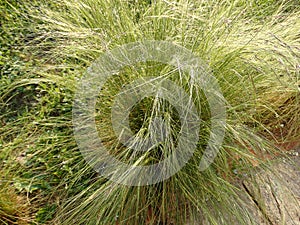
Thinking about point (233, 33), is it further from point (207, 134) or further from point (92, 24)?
point (92, 24)

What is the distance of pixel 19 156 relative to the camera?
5.11 ft

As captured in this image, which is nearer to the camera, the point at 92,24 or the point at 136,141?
the point at 136,141

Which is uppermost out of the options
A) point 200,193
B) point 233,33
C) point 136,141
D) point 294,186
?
point 233,33

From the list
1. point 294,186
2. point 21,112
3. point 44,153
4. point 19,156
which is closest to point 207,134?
point 294,186

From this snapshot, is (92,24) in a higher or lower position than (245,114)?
higher

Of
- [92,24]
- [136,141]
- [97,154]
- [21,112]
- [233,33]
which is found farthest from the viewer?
[21,112]

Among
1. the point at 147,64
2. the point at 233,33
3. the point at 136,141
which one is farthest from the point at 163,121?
the point at 233,33

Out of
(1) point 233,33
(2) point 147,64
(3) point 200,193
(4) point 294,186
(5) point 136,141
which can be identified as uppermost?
(1) point 233,33

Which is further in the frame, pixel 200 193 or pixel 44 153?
pixel 44 153

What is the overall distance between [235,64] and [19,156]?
0.99 m

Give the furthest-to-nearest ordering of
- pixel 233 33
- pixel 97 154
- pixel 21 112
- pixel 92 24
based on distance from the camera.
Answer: pixel 21 112 < pixel 92 24 < pixel 233 33 < pixel 97 154

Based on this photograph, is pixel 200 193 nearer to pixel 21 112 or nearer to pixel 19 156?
pixel 19 156

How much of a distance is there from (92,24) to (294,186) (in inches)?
45.8

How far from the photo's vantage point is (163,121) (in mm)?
1286
